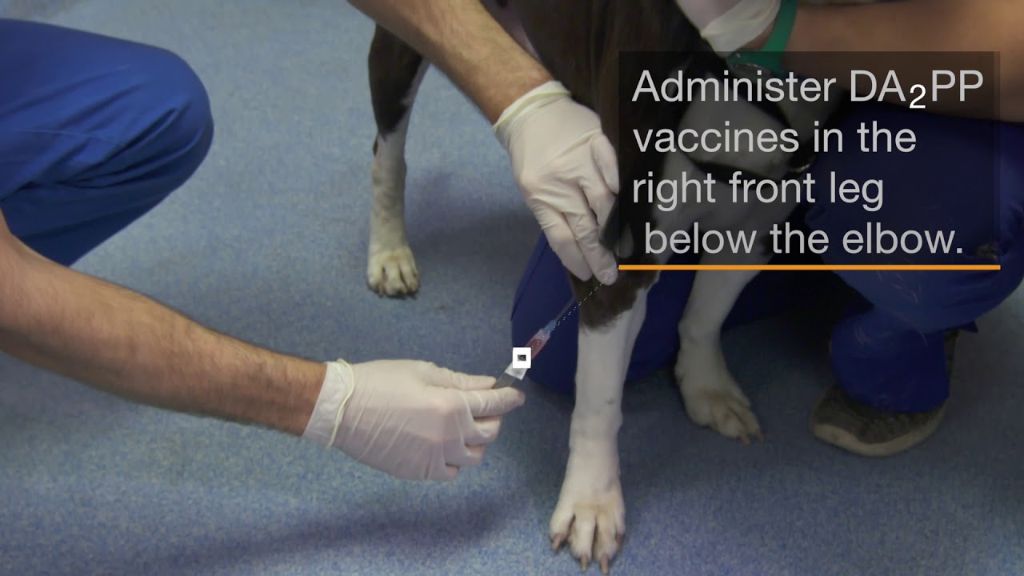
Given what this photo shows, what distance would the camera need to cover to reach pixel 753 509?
1.28 metres

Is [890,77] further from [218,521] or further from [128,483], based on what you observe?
[128,483]

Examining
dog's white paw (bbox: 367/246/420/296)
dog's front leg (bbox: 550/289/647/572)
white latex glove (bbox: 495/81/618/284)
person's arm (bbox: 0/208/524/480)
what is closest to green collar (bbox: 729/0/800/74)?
white latex glove (bbox: 495/81/618/284)

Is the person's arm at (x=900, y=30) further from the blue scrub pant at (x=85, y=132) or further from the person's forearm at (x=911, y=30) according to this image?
the blue scrub pant at (x=85, y=132)

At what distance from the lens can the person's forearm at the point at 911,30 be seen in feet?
3.11

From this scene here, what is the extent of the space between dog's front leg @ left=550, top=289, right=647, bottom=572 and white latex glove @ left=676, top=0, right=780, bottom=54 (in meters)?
0.35

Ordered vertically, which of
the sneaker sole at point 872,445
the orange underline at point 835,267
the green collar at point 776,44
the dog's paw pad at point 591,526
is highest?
the green collar at point 776,44

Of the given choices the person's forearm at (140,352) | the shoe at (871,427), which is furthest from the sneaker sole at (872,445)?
the person's forearm at (140,352)

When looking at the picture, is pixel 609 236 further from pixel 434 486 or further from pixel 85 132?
pixel 85 132

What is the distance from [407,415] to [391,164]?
614 mm

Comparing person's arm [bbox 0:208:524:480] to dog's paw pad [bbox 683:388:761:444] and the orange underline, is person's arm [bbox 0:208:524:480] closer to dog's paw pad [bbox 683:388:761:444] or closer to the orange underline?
the orange underline

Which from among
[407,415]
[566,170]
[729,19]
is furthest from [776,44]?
[407,415]

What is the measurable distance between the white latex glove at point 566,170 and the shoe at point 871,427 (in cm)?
45

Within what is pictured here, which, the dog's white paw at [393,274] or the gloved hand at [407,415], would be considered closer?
the gloved hand at [407,415]

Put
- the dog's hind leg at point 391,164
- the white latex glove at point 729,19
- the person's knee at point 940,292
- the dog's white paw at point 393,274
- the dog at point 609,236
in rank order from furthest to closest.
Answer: the dog's white paw at point 393,274 → the dog's hind leg at point 391,164 → the person's knee at point 940,292 → the dog at point 609,236 → the white latex glove at point 729,19
